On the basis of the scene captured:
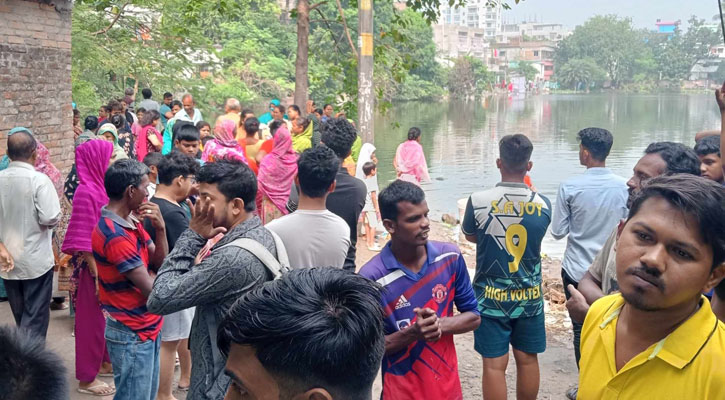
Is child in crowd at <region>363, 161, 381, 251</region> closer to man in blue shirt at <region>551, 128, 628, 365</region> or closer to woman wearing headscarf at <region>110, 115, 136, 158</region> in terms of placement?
woman wearing headscarf at <region>110, 115, 136, 158</region>

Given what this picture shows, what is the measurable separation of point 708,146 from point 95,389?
435cm

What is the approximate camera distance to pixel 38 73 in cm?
852

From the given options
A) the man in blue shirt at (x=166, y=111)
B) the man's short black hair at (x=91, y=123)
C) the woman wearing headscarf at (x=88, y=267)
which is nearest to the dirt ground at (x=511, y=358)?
the woman wearing headscarf at (x=88, y=267)

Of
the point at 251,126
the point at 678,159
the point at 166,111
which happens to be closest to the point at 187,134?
the point at 251,126

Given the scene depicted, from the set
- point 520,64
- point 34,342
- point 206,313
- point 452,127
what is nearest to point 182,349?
point 206,313

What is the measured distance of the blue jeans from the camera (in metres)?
3.75

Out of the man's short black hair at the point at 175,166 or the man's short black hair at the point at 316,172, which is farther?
the man's short black hair at the point at 175,166

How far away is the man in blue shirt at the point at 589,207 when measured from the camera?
15.7 feet

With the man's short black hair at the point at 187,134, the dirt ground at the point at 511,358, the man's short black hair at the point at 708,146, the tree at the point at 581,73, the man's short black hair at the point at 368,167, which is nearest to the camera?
the man's short black hair at the point at 708,146

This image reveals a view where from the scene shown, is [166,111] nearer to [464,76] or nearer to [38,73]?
[38,73]

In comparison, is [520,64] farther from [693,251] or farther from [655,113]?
[693,251]

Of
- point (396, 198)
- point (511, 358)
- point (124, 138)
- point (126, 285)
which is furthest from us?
point (124, 138)

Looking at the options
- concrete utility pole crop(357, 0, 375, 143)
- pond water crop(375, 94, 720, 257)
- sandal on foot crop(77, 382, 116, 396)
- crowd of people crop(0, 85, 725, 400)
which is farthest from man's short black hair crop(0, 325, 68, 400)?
pond water crop(375, 94, 720, 257)

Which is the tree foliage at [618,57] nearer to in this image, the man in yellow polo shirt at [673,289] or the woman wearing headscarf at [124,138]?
the woman wearing headscarf at [124,138]
